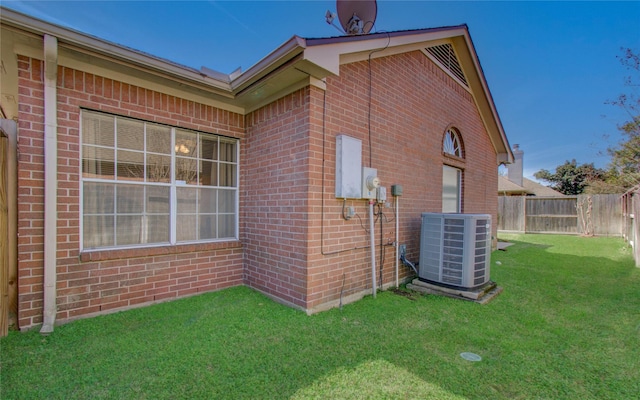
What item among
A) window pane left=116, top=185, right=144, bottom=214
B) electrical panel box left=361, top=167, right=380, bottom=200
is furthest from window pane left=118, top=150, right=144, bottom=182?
electrical panel box left=361, top=167, right=380, bottom=200

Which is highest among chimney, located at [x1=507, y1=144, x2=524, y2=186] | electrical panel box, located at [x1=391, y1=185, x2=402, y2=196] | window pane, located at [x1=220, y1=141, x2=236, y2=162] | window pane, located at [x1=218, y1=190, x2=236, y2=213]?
chimney, located at [x1=507, y1=144, x2=524, y2=186]

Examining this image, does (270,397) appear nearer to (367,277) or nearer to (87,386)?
(87,386)

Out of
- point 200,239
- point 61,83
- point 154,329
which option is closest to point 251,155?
point 200,239

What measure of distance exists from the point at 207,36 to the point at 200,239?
21.3ft

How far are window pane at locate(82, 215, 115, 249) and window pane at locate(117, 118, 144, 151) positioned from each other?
972 millimetres

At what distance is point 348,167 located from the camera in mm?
3895

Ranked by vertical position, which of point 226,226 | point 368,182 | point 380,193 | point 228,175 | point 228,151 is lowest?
point 226,226

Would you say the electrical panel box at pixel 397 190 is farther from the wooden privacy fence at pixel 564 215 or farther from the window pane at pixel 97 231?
the wooden privacy fence at pixel 564 215

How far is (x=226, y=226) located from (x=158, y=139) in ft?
5.45

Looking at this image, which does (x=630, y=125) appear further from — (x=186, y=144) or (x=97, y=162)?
(x=97, y=162)

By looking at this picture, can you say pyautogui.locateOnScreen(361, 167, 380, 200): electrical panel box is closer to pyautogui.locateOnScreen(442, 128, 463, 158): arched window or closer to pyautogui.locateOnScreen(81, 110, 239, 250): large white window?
pyautogui.locateOnScreen(81, 110, 239, 250): large white window

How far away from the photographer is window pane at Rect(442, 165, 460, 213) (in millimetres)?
6773

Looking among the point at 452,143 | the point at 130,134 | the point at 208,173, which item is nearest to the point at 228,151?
the point at 208,173

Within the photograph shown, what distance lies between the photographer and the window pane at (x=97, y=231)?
3.36 meters
